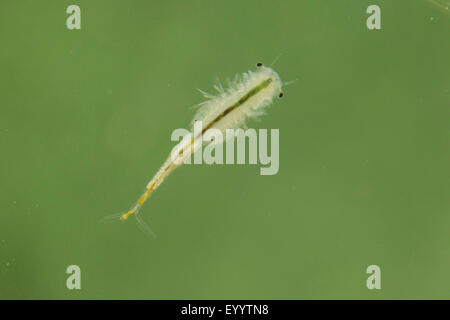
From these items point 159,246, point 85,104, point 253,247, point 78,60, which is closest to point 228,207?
point 253,247

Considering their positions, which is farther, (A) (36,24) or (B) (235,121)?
(A) (36,24)

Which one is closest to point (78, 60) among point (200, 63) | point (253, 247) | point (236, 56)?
point (200, 63)

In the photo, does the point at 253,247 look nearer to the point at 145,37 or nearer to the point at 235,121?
A: the point at 235,121

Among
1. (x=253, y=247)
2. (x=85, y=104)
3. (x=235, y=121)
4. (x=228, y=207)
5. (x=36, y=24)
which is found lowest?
(x=253, y=247)

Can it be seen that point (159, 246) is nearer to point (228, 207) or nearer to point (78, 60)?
point (228, 207)

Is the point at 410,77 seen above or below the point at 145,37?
below

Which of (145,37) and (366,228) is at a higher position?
(145,37)
